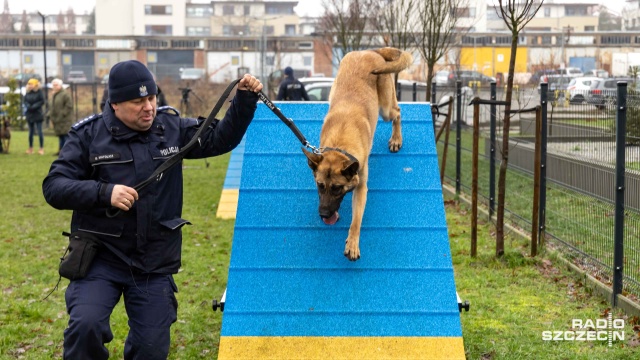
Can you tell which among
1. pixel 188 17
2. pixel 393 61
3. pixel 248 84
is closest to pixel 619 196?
pixel 393 61

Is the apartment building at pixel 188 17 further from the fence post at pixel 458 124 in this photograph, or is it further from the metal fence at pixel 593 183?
the metal fence at pixel 593 183

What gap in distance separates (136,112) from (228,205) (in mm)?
8044

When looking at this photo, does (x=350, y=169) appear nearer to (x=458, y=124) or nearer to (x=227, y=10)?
(x=458, y=124)

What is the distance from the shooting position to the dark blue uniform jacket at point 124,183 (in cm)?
408

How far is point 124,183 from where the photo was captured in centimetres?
414

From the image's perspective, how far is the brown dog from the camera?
18.3ft

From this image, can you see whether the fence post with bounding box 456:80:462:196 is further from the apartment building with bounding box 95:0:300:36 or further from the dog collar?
the apartment building with bounding box 95:0:300:36

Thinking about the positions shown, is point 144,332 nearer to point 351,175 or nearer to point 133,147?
point 133,147

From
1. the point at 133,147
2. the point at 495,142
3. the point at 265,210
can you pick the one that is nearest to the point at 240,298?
the point at 265,210

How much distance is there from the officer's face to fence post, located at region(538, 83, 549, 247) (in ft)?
17.6

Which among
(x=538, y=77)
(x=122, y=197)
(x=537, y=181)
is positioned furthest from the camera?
(x=538, y=77)

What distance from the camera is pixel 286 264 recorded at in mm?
5762

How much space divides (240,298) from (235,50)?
2477 inches

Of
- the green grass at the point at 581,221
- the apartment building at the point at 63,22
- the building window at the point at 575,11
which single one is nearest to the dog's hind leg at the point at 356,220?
the green grass at the point at 581,221
